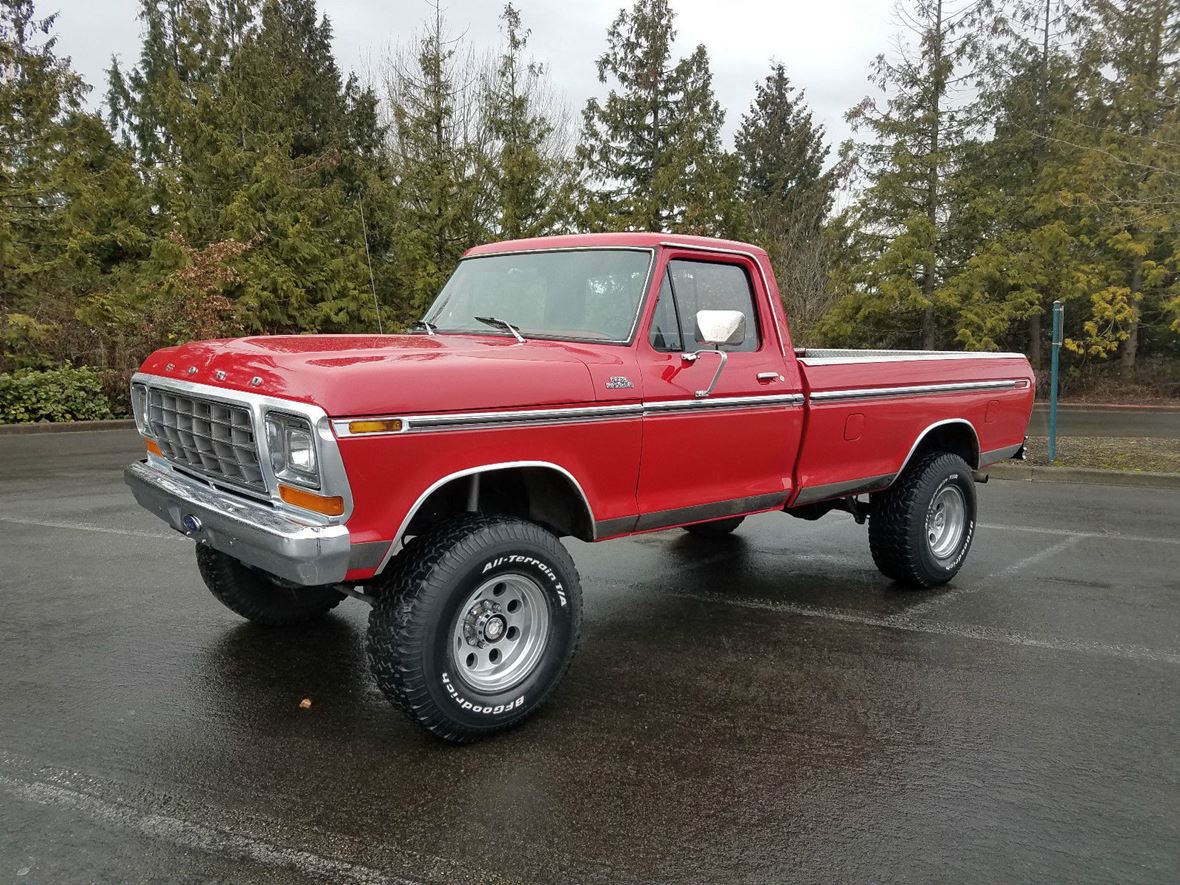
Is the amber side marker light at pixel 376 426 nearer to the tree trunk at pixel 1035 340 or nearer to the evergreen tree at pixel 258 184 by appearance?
the evergreen tree at pixel 258 184

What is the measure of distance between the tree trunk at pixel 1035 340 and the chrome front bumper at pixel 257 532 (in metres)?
24.4

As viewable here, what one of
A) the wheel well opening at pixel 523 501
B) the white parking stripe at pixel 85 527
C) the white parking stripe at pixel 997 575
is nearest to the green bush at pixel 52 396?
the white parking stripe at pixel 85 527

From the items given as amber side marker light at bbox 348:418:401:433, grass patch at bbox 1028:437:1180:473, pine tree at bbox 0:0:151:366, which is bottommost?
grass patch at bbox 1028:437:1180:473

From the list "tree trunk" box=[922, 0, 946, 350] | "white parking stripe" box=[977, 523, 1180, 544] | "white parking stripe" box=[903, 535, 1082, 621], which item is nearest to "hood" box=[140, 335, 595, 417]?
"white parking stripe" box=[903, 535, 1082, 621]

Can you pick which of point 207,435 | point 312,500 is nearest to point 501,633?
point 312,500

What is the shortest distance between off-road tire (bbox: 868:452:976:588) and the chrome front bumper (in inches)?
145

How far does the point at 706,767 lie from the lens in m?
3.29

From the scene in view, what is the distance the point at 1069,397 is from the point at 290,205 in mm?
21268

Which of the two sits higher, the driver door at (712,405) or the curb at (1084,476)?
the driver door at (712,405)

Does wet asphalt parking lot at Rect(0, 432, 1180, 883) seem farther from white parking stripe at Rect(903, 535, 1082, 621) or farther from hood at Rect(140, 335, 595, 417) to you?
hood at Rect(140, 335, 595, 417)

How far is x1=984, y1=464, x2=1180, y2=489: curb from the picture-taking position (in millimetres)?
10203

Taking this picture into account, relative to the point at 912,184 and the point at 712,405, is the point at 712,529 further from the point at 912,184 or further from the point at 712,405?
the point at 912,184

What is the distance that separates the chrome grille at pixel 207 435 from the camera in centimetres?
334

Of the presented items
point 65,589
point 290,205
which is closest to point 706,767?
point 65,589
